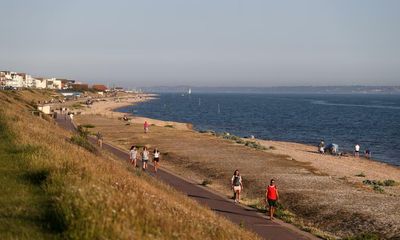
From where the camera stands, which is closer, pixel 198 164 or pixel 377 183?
pixel 377 183

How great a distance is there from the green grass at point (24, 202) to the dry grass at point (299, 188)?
931 centimetres

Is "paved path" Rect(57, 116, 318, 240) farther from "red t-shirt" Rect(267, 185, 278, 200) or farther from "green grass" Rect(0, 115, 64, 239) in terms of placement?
"green grass" Rect(0, 115, 64, 239)

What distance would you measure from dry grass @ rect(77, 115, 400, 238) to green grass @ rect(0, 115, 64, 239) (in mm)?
9307

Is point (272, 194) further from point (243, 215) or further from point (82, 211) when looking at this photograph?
point (82, 211)

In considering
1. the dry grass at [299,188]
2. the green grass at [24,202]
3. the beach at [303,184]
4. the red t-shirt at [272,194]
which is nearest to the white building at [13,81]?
the beach at [303,184]

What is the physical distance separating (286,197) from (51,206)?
15.4 metres

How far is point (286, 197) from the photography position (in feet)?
73.4

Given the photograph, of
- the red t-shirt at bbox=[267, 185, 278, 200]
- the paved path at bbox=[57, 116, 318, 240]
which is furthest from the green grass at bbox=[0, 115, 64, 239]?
the red t-shirt at bbox=[267, 185, 278, 200]

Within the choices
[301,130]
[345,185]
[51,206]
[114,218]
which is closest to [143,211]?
[114,218]

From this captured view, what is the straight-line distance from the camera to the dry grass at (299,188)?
1795cm

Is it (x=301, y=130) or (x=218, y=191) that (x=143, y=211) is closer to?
(x=218, y=191)

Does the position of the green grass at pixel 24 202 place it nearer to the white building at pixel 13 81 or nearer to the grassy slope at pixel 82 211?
the grassy slope at pixel 82 211

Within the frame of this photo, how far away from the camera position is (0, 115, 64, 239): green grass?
7.13 m

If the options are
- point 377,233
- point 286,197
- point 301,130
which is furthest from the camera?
point 301,130
